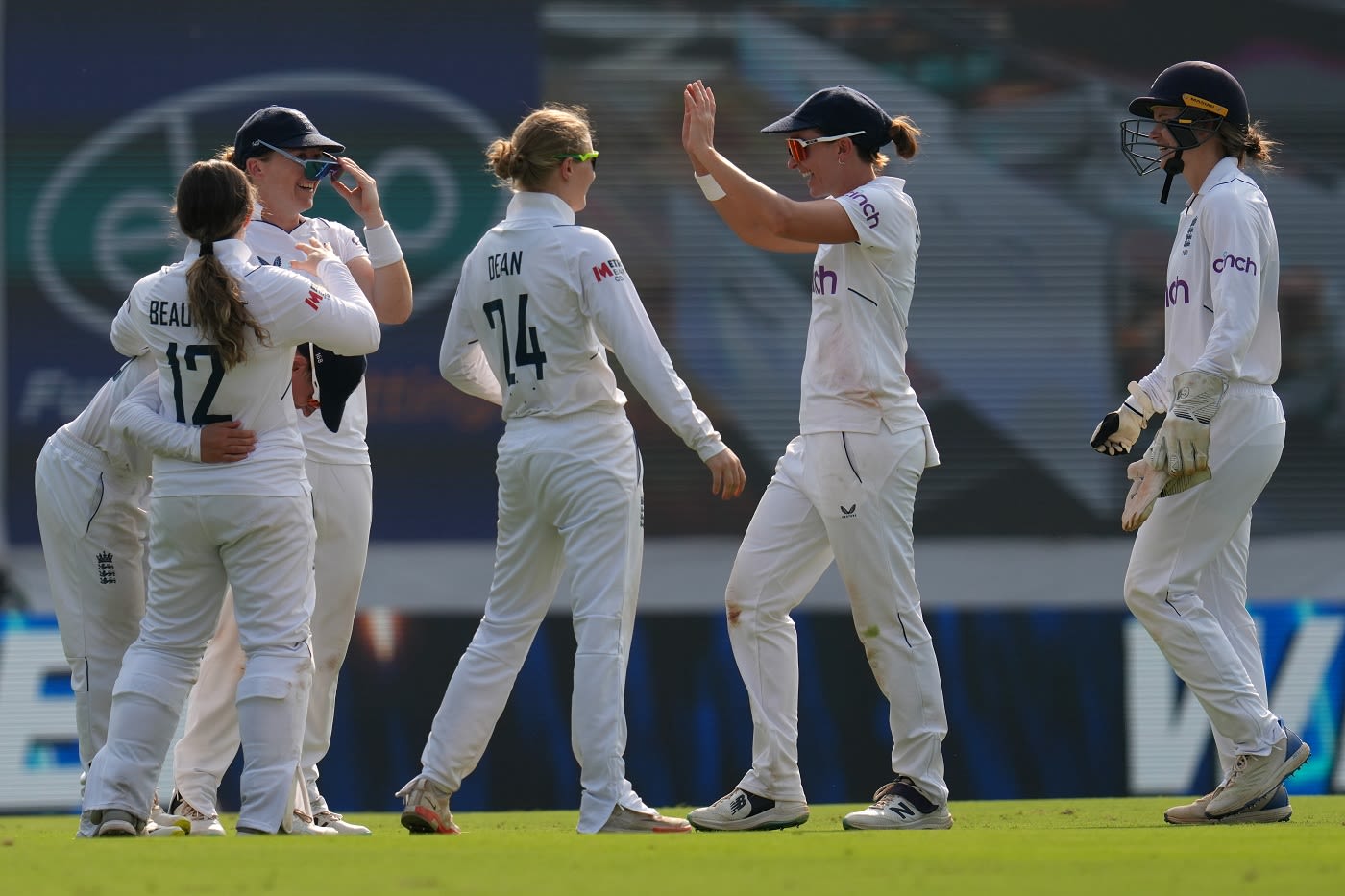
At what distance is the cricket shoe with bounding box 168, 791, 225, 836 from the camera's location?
5.43m

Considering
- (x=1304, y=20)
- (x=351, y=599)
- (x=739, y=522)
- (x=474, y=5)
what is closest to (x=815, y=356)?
(x=351, y=599)

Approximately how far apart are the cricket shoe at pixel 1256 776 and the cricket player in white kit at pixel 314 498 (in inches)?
99.4

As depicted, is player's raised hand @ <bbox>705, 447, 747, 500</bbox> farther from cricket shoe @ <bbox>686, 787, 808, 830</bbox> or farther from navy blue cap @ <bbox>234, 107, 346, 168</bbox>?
navy blue cap @ <bbox>234, 107, 346, 168</bbox>

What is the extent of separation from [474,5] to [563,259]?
4.55 m

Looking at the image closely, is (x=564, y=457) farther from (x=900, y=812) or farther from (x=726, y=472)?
(x=900, y=812)

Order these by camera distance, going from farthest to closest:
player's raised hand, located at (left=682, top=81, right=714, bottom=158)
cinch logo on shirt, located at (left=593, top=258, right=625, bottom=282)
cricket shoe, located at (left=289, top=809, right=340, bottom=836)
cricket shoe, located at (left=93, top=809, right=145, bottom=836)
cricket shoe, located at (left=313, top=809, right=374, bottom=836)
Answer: cricket shoe, located at (left=313, top=809, right=374, bottom=836) < player's raised hand, located at (left=682, top=81, right=714, bottom=158) < cinch logo on shirt, located at (left=593, top=258, right=625, bottom=282) < cricket shoe, located at (left=289, top=809, right=340, bottom=836) < cricket shoe, located at (left=93, top=809, right=145, bottom=836)

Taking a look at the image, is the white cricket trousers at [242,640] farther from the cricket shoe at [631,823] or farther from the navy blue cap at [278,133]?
the navy blue cap at [278,133]

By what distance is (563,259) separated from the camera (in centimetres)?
525

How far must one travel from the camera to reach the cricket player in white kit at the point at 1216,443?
5.45m

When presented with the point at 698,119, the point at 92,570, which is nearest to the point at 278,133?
the point at 698,119

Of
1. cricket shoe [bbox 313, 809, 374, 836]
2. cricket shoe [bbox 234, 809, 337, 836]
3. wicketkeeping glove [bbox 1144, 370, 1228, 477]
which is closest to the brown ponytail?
cricket shoe [bbox 234, 809, 337, 836]

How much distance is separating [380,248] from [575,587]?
1.38 metres

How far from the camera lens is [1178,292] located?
5703mm

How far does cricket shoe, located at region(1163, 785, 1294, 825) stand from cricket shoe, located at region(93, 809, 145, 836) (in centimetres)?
297
